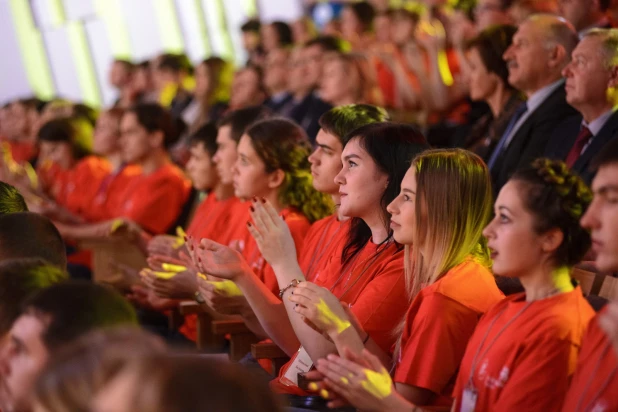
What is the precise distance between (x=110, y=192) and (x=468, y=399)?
3.63 m

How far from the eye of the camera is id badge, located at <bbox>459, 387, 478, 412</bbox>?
74.5 inches

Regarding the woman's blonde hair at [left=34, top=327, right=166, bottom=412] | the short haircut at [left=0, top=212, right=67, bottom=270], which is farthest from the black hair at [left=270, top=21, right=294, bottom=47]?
the woman's blonde hair at [left=34, top=327, right=166, bottom=412]

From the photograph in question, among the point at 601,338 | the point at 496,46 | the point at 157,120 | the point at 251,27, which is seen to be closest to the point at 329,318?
the point at 601,338

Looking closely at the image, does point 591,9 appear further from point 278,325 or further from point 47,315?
point 47,315

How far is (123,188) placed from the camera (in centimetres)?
507

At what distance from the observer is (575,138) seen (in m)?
3.39

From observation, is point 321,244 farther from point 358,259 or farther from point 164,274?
point 164,274

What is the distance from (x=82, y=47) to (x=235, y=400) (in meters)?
11.1

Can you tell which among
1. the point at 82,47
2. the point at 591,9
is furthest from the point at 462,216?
the point at 82,47

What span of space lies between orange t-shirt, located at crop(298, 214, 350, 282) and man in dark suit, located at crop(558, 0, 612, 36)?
1.91 meters

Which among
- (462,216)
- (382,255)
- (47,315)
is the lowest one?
(382,255)

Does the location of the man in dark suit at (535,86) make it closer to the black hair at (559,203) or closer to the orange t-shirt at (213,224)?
the orange t-shirt at (213,224)

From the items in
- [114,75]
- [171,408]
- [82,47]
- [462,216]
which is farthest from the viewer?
[82,47]

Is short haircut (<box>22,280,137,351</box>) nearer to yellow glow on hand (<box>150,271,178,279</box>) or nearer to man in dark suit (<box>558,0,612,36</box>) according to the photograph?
yellow glow on hand (<box>150,271,178,279</box>)
